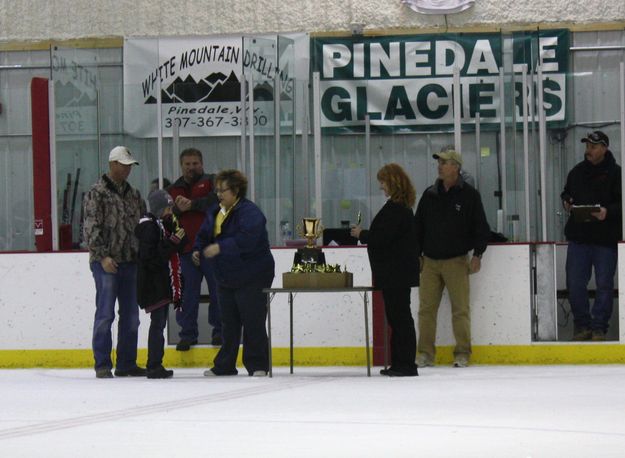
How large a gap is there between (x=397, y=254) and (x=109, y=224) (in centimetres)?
198

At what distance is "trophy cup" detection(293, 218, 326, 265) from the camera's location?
10078 millimetres

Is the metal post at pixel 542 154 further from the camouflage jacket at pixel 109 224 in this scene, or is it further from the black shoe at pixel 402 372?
the camouflage jacket at pixel 109 224

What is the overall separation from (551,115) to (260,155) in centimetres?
228

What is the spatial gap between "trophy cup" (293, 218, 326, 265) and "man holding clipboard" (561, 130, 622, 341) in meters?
1.92

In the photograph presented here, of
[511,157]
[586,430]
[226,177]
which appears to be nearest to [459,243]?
[511,157]

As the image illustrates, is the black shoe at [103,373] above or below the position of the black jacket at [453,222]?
below

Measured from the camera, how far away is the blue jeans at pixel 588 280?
1087 cm

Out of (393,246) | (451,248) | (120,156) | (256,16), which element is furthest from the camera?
(256,16)

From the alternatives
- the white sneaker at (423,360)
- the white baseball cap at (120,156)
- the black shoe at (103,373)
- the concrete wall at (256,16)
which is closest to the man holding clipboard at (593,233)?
the white sneaker at (423,360)

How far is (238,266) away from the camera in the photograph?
977cm

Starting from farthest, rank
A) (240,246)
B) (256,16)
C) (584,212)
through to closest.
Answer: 1. (256,16)
2. (584,212)
3. (240,246)

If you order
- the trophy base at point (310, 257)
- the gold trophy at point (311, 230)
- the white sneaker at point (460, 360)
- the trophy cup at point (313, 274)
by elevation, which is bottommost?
the white sneaker at point (460, 360)

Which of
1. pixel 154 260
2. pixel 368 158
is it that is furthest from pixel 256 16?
pixel 154 260

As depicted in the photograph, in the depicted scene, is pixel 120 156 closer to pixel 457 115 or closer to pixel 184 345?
pixel 184 345
